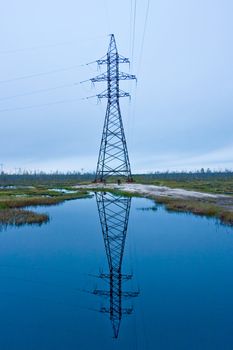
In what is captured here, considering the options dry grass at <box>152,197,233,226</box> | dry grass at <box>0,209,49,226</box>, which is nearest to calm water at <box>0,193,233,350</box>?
dry grass at <box>0,209,49,226</box>

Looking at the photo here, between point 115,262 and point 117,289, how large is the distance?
320 cm

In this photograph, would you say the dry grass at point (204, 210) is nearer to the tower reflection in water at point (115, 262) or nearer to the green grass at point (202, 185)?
the tower reflection in water at point (115, 262)

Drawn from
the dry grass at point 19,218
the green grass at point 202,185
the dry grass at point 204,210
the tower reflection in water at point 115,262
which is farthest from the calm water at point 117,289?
the green grass at point 202,185

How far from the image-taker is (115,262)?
14875 mm

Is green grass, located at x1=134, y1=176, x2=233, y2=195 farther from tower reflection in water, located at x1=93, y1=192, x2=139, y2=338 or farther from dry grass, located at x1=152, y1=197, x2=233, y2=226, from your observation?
tower reflection in water, located at x1=93, y1=192, x2=139, y2=338

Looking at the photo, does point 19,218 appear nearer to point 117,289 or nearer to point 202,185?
point 117,289

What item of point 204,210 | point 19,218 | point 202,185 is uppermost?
point 202,185

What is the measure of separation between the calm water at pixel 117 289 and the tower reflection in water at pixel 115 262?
35mm

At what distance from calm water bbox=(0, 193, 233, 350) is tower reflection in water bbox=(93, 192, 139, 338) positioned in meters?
0.04

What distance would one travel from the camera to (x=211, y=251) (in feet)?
53.4

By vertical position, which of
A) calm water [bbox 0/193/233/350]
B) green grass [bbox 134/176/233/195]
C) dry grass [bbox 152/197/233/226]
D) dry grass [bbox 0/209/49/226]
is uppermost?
green grass [bbox 134/176/233/195]

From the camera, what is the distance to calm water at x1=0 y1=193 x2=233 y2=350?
8289mm

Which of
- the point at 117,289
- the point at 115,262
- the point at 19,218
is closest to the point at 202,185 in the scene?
the point at 19,218

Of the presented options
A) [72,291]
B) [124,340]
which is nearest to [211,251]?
[72,291]
